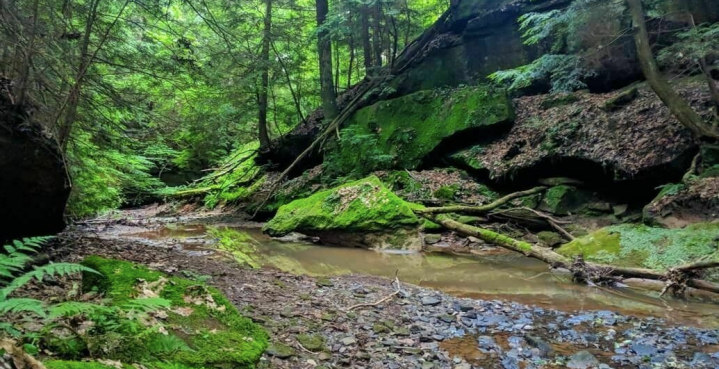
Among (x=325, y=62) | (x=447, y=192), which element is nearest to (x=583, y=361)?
(x=447, y=192)

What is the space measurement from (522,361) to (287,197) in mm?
11962

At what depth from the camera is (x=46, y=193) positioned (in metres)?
6.63

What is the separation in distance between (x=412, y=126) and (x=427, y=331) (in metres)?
10.9

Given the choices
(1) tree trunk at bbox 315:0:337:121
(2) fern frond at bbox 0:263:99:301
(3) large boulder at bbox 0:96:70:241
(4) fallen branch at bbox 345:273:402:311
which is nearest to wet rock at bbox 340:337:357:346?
(4) fallen branch at bbox 345:273:402:311

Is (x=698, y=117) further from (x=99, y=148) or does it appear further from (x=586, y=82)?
(x=99, y=148)

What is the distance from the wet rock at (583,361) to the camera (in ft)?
13.4

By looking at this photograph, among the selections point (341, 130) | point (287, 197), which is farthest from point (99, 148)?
point (341, 130)

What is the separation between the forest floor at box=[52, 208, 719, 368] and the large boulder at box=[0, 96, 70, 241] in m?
0.77

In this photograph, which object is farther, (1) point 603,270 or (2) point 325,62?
(2) point 325,62

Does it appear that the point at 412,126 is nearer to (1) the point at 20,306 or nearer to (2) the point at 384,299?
(2) the point at 384,299

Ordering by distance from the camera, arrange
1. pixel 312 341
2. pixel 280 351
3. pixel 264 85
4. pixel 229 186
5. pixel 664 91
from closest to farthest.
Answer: pixel 280 351 < pixel 312 341 < pixel 664 91 < pixel 264 85 < pixel 229 186

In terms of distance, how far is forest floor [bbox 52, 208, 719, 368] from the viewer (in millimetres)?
4039

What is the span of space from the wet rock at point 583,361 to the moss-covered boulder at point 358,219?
5.81 m

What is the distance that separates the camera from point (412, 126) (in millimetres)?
15094
